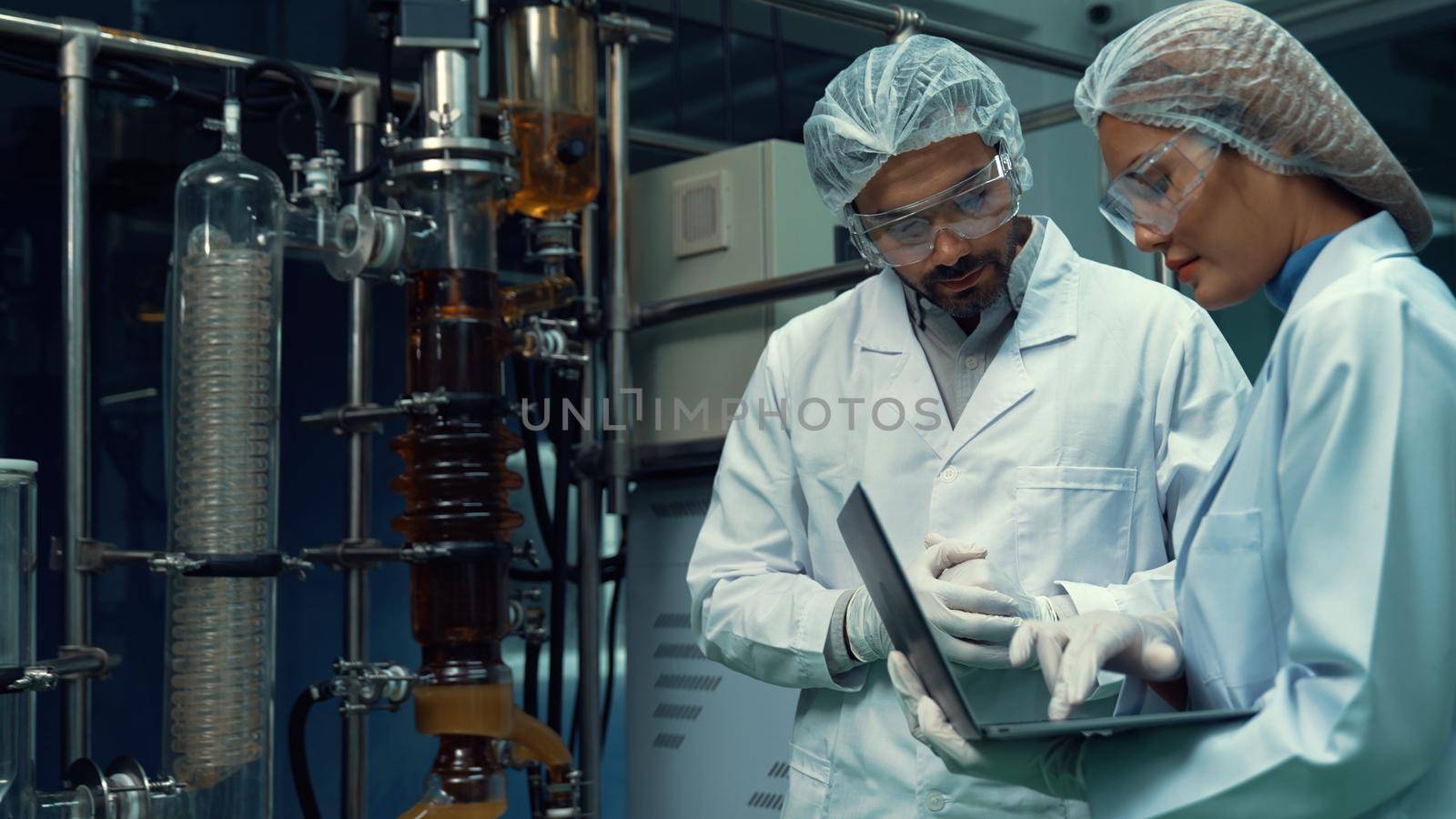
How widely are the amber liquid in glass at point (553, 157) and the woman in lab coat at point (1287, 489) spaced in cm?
98

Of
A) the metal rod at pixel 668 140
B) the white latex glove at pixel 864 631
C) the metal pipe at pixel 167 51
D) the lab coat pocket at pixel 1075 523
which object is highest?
the metal rod at pixel 668 140

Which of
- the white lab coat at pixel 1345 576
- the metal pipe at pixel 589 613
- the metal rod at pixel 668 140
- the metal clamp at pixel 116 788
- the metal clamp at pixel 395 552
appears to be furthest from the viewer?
the metal rod at pixel 668 140

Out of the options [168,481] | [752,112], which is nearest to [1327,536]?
[168,481]

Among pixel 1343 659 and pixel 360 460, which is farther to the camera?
pixel 360 460

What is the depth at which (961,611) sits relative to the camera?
1.24 metres

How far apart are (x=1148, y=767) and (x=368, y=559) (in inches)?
45.6

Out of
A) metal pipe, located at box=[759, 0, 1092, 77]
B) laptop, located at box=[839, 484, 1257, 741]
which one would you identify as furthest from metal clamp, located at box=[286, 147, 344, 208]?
laptop, located at box=[839, 484, 1257, 741]

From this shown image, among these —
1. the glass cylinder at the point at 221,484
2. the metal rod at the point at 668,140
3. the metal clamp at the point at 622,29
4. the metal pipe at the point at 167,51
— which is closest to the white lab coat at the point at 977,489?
the glass cylinder at the point at 221,484

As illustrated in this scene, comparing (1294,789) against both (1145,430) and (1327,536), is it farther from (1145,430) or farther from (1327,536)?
(1145,430)

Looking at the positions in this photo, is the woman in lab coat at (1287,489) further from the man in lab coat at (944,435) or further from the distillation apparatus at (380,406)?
the distillation apparatus at (380,406)

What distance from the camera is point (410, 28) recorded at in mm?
1766

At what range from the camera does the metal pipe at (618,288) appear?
6.73ft

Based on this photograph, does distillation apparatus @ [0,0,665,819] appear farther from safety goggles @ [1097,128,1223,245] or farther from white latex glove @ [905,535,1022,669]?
safety goggles @ [1097,128,1223,245]

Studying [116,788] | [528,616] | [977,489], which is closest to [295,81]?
[528,616]
